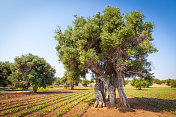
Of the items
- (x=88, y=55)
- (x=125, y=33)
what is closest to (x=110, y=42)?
(x=125, y=33)

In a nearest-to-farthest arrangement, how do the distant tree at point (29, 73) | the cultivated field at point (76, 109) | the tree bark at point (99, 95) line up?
the cultivated field at point (76, 109) < the tree bark at point (99, 95) < the distant tree at point (29, 73)

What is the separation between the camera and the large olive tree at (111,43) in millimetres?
11178

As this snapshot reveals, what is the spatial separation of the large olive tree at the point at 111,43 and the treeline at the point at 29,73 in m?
23.1

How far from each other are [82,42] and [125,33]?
5358mm

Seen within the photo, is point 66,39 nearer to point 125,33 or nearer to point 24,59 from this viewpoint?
point 125,33

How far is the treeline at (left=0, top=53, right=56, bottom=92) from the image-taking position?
30.9 meters

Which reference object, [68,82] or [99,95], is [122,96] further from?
[68,82]

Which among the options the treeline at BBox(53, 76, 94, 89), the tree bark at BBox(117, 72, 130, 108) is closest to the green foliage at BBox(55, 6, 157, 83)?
the tree bark at BBox(117, 72, 130, 108)

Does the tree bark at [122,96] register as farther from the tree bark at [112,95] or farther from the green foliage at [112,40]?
the green foliage at [112,40]

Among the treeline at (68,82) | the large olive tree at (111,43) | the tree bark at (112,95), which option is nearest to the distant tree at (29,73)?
the treeline at (68,82)

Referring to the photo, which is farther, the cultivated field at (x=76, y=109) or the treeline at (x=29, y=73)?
the treeline at (x=29, y=73)

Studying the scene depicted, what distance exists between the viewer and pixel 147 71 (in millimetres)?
14281

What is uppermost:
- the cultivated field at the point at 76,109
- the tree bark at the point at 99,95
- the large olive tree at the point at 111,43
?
the large olive tree at the point at 111,43

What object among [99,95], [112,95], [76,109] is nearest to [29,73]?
[76,109]
